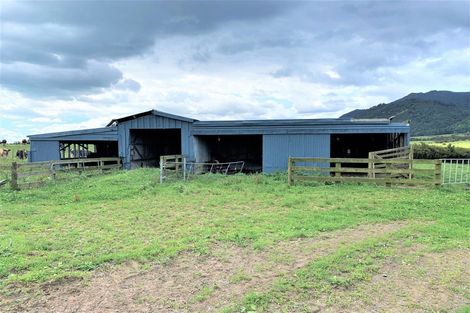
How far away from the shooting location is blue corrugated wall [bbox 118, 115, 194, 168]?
63.6ft

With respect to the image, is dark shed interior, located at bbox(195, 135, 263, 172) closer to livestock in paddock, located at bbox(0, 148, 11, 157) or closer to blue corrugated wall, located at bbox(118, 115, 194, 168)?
blue corrugated wall, located at bbox(118, 115, 194, 168)

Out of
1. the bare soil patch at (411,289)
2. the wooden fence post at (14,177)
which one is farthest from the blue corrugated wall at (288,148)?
the bare soil patch at (411,289)

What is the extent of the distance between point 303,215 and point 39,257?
4994mm

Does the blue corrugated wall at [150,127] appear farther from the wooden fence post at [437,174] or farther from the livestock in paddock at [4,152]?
the livestock in paddock at [4,152]

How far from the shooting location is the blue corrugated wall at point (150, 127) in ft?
63.6

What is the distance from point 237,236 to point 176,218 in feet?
6.56

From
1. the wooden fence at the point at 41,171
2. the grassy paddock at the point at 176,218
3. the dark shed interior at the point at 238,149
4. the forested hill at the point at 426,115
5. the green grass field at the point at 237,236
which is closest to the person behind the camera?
the green grass field at the point at 237,236

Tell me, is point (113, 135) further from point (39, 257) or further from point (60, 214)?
point (39, 257)

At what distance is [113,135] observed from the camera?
809 inches

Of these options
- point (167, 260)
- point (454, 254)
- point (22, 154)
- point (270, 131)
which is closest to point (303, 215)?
point (454, 254)

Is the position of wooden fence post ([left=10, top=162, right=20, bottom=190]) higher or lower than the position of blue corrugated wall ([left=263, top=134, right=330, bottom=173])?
lower

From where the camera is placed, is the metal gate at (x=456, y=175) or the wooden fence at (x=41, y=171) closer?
the metal gate at (x=456, y=175)

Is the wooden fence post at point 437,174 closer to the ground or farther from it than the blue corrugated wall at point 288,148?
closer to the ground

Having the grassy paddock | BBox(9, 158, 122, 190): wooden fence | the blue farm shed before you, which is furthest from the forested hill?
the grassy paddock
